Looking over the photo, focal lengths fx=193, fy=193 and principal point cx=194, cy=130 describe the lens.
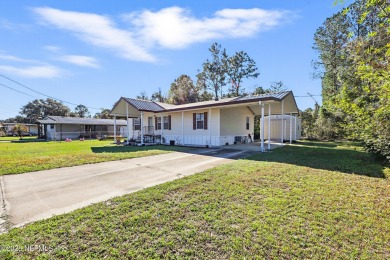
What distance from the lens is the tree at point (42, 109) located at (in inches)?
2242

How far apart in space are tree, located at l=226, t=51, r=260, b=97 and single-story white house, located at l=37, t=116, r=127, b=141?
70.2 feet

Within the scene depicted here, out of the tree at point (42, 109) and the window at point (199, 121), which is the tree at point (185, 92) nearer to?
the window at point (199, 121)

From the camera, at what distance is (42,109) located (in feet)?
192

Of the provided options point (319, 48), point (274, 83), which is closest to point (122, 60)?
point (319, 48)

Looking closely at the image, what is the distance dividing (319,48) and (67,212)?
91.5 ft

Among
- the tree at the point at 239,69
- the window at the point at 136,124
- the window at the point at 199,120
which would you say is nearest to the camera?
the window at the point at 199,120

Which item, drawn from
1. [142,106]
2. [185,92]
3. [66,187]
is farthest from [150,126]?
[185,92]

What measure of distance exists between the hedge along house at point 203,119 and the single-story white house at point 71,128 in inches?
581

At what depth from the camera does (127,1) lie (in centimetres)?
903

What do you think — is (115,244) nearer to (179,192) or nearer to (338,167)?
(179,192)

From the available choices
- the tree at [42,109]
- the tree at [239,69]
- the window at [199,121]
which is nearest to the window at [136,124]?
the window at [199,121]

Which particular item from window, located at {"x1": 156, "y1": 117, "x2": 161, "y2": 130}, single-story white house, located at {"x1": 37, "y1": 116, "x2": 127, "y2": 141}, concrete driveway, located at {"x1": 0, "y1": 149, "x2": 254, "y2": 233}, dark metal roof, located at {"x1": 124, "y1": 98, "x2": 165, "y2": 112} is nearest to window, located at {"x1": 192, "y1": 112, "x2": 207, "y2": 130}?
dark metal roof, located at {"x1": 124, "y1": 98, "x2": 165, "y2": 112}

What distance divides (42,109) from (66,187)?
227ft

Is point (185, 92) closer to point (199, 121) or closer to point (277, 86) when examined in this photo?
point (277, 86)
